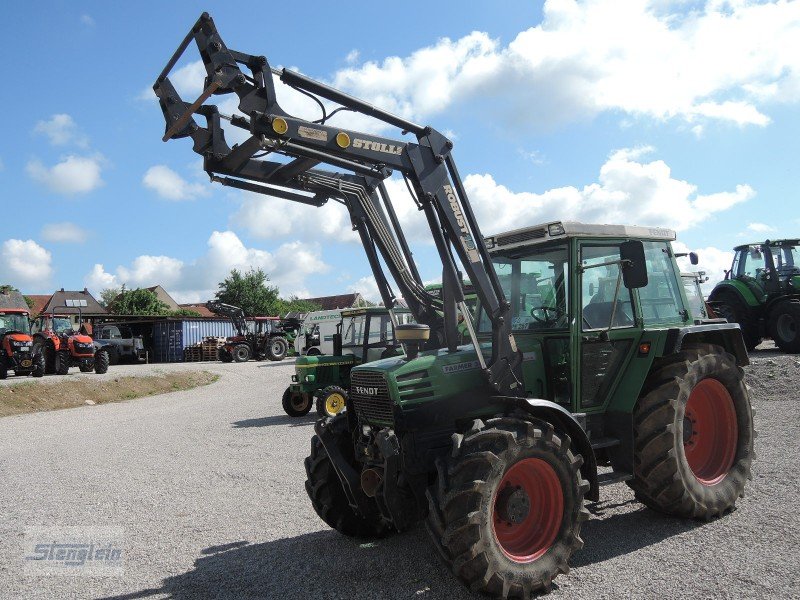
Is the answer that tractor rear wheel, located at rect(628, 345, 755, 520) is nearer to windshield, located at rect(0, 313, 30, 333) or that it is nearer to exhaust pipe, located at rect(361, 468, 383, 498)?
exhaust pipe, located at rect(361, 468, 383, 498)

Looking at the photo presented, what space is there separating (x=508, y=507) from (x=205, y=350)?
1449 inches

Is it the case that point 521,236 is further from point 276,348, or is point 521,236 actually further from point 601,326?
point 276,348

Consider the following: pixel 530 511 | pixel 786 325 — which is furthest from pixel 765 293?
pixel 530 511

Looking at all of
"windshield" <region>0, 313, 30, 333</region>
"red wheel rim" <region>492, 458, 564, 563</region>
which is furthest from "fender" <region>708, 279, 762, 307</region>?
"windshield" <region>0, 313, 30, 333</region>

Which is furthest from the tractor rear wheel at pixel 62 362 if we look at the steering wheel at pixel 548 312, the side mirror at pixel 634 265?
the side mirror at pixel 634 265

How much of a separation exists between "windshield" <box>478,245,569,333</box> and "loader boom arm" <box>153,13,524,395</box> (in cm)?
55

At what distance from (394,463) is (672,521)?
256cm

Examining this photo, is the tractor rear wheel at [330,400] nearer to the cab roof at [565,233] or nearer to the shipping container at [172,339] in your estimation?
the cab roof at [565,233]

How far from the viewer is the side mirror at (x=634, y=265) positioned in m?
4.82

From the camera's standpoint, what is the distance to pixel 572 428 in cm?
451

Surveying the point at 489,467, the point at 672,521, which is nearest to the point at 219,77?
the point at 489,467

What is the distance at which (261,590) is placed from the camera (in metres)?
4.28

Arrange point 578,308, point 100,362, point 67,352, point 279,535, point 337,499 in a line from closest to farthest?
point 578,308 → point 337,499 → point 279,535 → point 67,352 → point 100,362

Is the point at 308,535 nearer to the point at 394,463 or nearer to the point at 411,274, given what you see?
the point at 394,463
